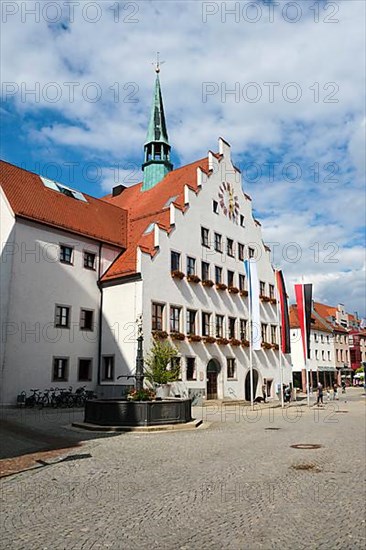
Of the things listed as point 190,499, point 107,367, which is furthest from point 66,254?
point 190,499

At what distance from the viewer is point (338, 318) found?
3282 inches

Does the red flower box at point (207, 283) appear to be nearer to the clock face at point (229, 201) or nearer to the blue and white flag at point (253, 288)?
the blue and white flag at point (253, 288)

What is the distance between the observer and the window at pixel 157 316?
30547mm

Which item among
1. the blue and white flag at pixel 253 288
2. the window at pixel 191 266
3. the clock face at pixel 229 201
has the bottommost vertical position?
the blue and white flag at pixel 253 288

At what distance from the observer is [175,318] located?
32.5 m

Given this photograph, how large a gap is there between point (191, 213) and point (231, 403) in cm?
1335

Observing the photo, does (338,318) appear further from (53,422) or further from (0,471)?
(0,471)

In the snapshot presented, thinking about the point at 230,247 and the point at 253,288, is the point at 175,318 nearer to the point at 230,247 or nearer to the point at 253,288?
the point at 253,288

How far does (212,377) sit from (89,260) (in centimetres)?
1190

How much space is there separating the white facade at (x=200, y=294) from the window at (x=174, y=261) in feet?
0.76

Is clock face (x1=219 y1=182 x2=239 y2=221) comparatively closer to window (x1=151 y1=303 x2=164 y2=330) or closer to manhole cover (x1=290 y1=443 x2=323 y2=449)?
window (x1=151 y1=303 x2=164 y2=330)

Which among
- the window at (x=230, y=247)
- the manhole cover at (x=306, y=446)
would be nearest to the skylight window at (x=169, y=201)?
the window at (x=230, y=247)

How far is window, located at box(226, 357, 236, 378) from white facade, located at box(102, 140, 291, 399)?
0.73ft

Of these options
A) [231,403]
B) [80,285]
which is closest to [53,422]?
[80,285]
